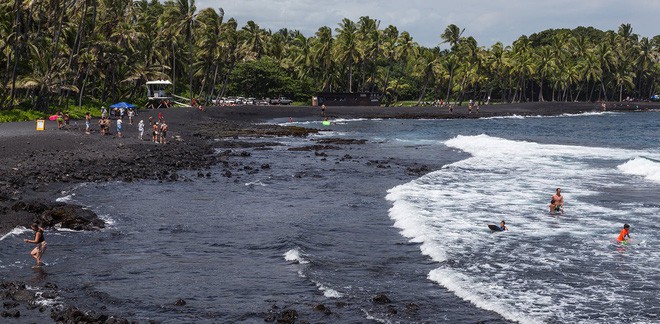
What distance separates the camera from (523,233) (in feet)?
83.5

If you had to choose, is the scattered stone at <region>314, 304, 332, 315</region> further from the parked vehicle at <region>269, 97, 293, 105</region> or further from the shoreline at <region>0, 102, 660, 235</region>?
the parked vehicle at <region>269, 97, 293, 105</region>

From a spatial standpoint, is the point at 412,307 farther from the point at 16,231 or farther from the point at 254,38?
the point at 254,38

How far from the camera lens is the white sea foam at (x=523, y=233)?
17938mm

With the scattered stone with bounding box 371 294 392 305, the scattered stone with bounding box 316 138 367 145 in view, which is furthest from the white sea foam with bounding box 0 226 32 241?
the scattered stone with bounding box 316 138 367 145

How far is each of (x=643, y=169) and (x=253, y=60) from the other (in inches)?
3293

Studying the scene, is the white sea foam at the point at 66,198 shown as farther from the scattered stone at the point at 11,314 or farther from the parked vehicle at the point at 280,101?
the parked vehicle at the point at 280,101

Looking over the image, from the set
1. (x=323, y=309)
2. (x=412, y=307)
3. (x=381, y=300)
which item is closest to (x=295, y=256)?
(x=381, y=300)

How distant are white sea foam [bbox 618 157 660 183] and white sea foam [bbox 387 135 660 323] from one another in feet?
0.32

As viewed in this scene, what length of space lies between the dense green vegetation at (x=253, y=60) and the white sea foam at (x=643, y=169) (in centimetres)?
4874

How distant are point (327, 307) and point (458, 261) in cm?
598

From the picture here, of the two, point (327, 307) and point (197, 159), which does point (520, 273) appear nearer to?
point (327, 307)

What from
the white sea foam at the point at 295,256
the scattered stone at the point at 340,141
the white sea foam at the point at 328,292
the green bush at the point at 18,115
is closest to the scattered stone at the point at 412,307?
the white sea foam at the point at 328,292

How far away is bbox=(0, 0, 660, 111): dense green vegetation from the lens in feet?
229

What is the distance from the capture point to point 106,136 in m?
53.4
